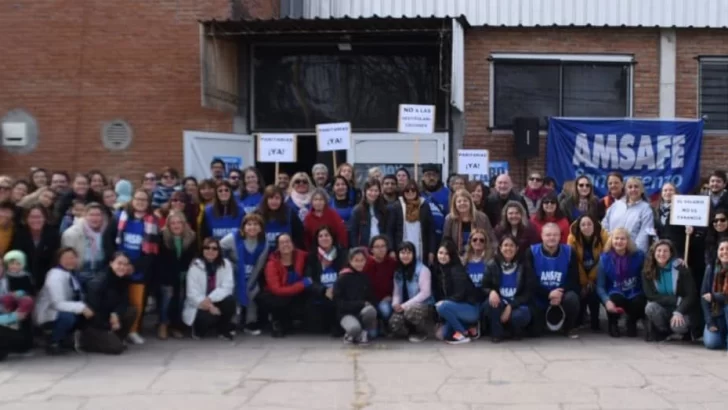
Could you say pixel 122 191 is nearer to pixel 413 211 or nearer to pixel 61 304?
pixel 61 304

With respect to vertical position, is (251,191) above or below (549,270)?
above

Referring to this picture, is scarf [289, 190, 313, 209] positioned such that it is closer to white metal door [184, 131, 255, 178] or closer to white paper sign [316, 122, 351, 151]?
white paper sign [316, 122, 351, 151]

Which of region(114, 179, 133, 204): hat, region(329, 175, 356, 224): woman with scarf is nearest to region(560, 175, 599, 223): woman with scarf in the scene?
region(329, 175, 356, 224): woman with scarf

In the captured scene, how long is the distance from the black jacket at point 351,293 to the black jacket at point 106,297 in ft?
7.62

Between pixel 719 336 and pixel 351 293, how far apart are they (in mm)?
4026

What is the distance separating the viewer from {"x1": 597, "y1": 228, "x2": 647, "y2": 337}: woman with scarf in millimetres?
9945

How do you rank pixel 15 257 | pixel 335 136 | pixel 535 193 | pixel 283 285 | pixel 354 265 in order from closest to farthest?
pixel 15 257, pixel 354 265, pixel 283 285, pixel 535 193, pixel 335 136

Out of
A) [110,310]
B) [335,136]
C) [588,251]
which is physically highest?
[335,136]

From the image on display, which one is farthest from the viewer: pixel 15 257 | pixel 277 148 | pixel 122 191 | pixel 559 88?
pixel 559 88

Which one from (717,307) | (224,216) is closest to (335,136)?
(224,216)

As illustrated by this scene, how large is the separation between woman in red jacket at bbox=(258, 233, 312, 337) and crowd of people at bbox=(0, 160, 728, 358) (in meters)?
0.02

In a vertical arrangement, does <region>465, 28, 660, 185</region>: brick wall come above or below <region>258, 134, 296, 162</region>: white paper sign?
above

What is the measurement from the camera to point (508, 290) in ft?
32.2

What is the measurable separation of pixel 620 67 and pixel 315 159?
554 cm
